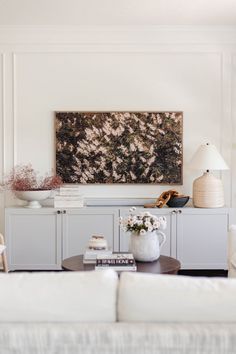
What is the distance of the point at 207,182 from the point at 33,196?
1.80 m

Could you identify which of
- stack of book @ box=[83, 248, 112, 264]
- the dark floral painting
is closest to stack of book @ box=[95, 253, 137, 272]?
stack of book @ box=[83, 248, 112, 264]

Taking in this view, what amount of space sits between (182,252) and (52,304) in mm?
3337

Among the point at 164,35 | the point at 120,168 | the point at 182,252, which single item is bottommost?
the point at 182,252

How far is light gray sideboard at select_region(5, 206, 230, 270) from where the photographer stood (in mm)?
4879

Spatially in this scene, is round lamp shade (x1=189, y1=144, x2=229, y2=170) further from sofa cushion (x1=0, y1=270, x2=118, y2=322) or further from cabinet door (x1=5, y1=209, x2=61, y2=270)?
sofa cushion (x1=0, y1=270, x2=118, y2=322)

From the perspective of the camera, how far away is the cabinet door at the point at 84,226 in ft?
16.0

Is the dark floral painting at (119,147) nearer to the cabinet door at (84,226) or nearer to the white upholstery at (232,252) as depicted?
the cabinet door at (84,226)

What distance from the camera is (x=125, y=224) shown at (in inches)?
139

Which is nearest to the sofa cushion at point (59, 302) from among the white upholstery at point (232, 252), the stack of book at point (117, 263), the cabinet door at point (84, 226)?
the stack of book at point (117, 263)

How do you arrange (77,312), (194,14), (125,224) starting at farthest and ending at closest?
1. (194,14)
2. (125,224)
3. (77,312)

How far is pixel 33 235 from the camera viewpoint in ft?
16.0

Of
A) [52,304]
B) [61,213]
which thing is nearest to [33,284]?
[52,304]

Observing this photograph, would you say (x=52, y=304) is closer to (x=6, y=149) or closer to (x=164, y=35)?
(x=6, y=149)

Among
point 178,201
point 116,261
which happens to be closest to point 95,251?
point 116,261
